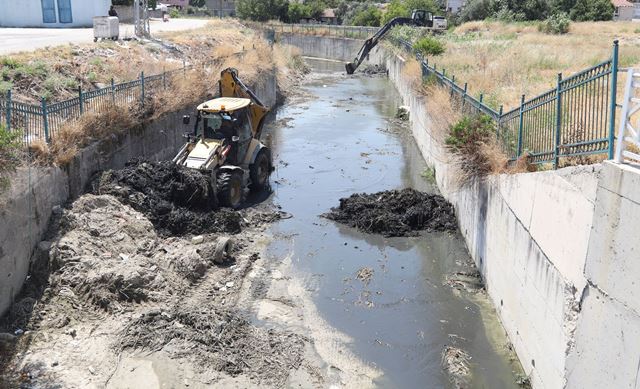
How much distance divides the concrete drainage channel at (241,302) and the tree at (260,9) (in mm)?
58465

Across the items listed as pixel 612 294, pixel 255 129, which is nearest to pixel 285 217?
pixel 255 129

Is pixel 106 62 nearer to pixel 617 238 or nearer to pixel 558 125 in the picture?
pixel 558 125

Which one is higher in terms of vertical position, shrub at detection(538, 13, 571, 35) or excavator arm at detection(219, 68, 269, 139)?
shrub at detection(538, 13, 571, 35)

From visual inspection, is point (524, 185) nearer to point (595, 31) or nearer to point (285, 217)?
point (285, 217)

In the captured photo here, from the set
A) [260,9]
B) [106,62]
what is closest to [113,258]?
[106,62]

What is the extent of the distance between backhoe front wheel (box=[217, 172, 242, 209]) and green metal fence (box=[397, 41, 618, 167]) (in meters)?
6.32

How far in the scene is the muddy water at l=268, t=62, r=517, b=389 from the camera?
934cm

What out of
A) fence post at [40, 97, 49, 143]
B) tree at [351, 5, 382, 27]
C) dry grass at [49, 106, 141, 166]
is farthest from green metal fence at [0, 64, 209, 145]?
tree at [351, 5, 382, 27]

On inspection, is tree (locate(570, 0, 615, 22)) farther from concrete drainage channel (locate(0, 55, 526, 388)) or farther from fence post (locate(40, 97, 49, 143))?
fence post (locate(40, 97, 49, 143))

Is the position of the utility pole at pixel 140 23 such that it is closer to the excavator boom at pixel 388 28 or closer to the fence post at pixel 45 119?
the fence post at pixel 45 119

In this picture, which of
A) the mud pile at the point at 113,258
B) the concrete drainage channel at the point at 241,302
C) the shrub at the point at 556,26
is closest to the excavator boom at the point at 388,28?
the shrub at the point at 556,26

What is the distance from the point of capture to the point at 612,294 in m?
6.41

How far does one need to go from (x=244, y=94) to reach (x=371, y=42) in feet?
86.6

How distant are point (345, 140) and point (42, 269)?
15.7 metres
